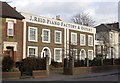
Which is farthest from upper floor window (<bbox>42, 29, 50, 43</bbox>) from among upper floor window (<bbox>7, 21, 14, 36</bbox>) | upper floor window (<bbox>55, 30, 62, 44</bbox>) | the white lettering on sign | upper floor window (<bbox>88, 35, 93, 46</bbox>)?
upper floor window (<bbox>88, 35, 93, 46</bbox>)

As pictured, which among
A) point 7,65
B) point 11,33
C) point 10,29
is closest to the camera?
point 7,65

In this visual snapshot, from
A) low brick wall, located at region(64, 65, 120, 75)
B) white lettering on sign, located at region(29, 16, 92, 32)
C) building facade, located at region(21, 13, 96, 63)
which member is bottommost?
low brick wall, located at region(64, 65, 120, 75)

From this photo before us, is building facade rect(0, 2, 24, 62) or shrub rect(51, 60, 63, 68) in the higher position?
building facade rect(0, 2, 24, 62)

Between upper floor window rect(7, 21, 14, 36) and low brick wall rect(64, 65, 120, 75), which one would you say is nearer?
low brick wall rect(64, 65, 120, 75)

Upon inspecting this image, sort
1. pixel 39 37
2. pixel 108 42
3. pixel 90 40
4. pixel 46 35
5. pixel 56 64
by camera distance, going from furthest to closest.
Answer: pixel 108 42 < pixel 90 40 < pixel 46 35 < pixel 56 64 < pixel 39 37

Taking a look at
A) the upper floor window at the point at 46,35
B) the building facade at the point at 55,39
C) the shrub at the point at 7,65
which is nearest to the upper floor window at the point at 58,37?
the building facade at the point at 55,39

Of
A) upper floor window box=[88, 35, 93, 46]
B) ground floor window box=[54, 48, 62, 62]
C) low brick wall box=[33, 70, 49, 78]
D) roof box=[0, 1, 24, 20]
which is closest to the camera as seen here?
Result: low brick wall box=[33, 70, 49, 78]

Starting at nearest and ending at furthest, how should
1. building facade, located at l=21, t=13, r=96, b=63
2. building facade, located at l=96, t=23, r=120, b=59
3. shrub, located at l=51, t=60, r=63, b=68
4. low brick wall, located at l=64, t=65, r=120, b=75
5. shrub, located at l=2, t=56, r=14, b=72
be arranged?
shrub, located at l=2, t=56, r=14, b=72
low brick wall, located at l=64, t=65, r=120, b=75
building facade, located at l=21, t=13, r=96, b=63
shrub, located at l=51, t=60, r=63, b=68
building facade, located at l=96, t=23, r=120, b=59

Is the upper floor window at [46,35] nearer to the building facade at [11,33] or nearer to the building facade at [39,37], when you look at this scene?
the building facade at [39,37]

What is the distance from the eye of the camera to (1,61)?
2939cm

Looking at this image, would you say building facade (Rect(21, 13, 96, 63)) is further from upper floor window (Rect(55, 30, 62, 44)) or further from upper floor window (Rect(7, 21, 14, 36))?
upper floor window (Rect(7, 21, 14, 36))

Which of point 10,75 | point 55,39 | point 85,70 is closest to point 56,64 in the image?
point 55,39

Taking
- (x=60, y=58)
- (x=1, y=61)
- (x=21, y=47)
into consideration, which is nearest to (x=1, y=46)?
(x=21, y=47)

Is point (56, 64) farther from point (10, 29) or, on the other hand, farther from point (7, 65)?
point (7, 65)
